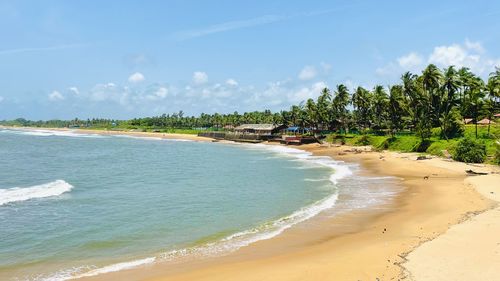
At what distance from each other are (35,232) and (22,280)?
683cm

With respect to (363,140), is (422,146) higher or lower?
lower

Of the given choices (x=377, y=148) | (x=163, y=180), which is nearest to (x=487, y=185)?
(x=163, y=180)

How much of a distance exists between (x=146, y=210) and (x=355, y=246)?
44.4 feet

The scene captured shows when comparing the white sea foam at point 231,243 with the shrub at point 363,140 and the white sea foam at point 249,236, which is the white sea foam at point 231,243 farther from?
the shrub at point 363,140

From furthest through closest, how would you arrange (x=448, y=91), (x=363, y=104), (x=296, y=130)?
(x=296, y=130)
(x=363, y=104)
(x=448, y=91)

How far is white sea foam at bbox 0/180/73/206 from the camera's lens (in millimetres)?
30434

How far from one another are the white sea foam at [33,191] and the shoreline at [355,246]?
60.7ft

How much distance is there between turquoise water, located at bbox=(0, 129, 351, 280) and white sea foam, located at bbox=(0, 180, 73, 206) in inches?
2.7

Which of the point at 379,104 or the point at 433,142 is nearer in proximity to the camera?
the point at 433,142

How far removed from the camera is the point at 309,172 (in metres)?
45.3

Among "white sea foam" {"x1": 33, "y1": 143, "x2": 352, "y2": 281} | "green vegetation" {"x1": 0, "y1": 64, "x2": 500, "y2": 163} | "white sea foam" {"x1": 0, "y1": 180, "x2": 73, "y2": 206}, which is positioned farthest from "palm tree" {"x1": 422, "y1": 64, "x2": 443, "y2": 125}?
"white sea foam" {"x1": 0, "y1": 180, "x2": 73, "y2": 206}

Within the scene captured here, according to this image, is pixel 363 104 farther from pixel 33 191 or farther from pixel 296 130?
pixel 33 191

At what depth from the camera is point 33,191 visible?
3366 cm

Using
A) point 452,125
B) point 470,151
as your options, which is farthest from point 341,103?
point 470,151
